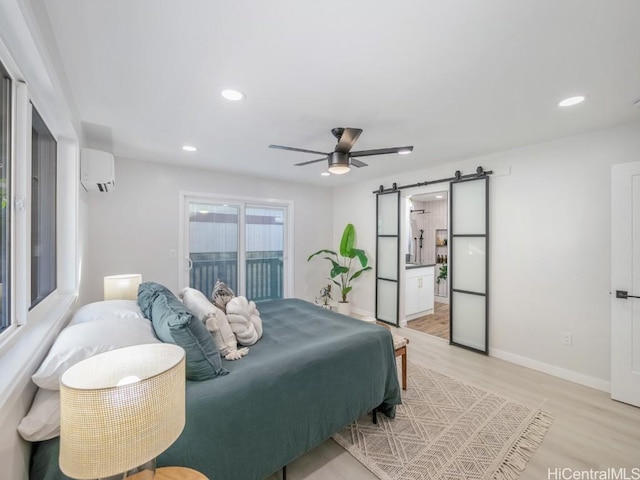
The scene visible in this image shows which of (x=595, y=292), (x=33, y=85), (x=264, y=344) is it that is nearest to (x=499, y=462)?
(x=264, y=344)

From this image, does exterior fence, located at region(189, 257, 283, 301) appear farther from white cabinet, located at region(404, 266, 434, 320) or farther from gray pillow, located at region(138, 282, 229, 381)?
gray pillow, located at region(138, 282, 229, 381)

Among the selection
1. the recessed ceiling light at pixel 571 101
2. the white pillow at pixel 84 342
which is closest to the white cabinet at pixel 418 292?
the recessed ceiling light at pixel 571 101

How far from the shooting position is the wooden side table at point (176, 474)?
103 cm

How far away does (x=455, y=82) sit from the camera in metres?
1.88

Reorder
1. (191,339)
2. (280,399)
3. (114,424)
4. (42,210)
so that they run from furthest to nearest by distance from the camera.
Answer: (42,210) < (280,399) < (191,339) < (114,424)

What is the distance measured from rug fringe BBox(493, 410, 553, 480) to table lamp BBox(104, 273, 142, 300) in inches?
122

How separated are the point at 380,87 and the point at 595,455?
283cm

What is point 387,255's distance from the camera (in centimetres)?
473

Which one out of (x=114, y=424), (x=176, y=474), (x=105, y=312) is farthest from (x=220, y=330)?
(x=114, y=424)

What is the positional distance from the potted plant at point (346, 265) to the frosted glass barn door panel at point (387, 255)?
29 cm

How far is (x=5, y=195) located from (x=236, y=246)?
3.41 meters

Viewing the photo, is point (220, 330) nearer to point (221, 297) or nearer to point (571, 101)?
point (221, 297)

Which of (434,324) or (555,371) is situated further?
(434,324)

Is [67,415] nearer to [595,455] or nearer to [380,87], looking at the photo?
[380,87]
